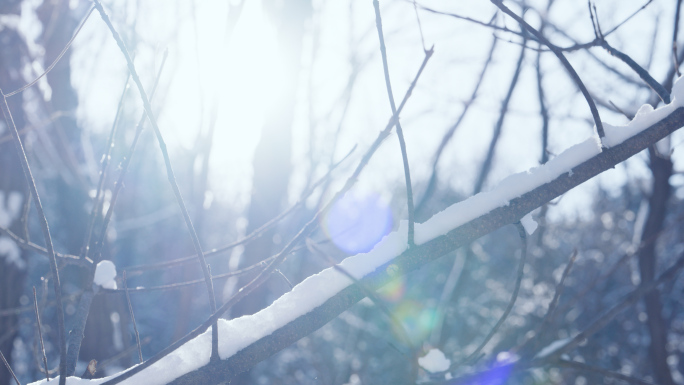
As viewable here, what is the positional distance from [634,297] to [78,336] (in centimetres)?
167

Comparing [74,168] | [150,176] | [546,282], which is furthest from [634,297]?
[150,176]

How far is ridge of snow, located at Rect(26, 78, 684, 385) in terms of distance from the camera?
77cm

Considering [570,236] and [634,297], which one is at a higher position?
[570,236]

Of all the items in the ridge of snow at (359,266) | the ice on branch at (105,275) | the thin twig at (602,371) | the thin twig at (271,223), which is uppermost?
the thin twig at (271,223)

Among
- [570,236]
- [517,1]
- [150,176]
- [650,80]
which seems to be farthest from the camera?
[150,176]

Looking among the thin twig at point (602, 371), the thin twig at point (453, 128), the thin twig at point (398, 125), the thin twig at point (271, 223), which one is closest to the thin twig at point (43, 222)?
the thin twig at point (271, 223)

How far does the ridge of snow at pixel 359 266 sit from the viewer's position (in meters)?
0.77

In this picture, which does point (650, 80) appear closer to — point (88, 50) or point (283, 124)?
point (283, 124)

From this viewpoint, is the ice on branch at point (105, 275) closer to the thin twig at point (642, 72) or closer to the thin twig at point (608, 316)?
the thin twig at point (608, 316)

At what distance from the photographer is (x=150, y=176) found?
13.1 m

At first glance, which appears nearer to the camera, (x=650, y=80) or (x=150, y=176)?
(x=650, y=80)

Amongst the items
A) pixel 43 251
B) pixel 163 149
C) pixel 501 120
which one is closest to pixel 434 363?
pixel 163 149

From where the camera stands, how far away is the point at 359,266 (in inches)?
32.4

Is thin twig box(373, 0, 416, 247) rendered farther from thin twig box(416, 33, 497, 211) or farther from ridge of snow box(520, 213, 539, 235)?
thin twig box(416, 33, 497, 211)
